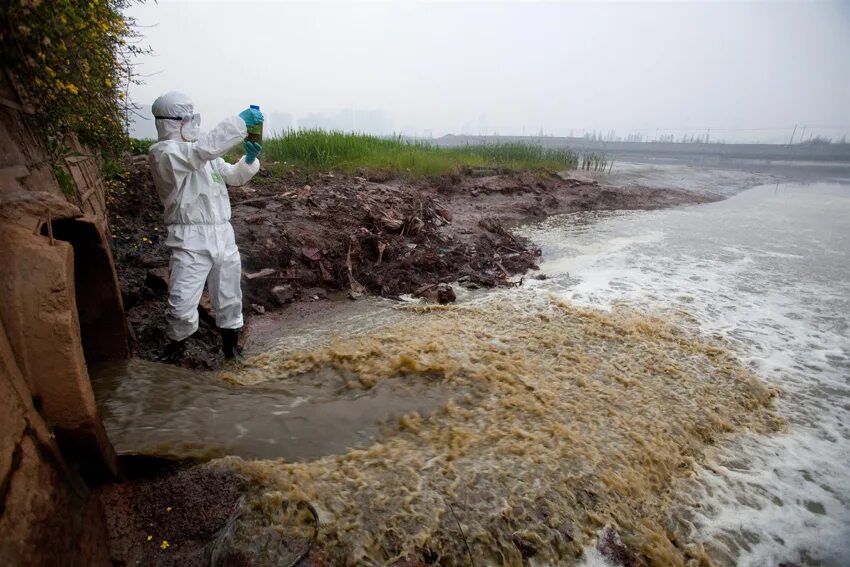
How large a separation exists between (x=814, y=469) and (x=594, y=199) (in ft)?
33.2

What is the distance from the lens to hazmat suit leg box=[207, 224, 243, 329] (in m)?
3.46

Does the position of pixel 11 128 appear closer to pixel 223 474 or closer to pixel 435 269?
pixel 223 474

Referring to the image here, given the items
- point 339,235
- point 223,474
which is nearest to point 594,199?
point 339,235

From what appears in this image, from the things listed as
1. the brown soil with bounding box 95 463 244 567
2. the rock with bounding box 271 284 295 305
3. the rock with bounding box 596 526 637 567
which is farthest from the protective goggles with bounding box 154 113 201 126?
the rock with bounding box 596 526 637 567

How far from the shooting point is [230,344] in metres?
3.74

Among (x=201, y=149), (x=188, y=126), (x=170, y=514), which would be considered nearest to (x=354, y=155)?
(x=188, y=126)

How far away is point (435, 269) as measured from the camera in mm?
6137

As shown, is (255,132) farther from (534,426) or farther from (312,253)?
(534,426)

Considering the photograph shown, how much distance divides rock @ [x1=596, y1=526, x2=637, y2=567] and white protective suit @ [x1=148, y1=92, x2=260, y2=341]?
3054 millimetres

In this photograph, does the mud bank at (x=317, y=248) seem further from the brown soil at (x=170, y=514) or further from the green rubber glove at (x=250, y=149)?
the brown soil at (x=170, y=514)

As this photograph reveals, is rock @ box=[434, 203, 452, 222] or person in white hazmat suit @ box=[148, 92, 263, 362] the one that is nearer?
person in white hazmat suit @ box=[148, 92, 263, 362]

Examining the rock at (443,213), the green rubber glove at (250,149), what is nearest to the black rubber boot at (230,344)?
the green rubber glove at (250,149)

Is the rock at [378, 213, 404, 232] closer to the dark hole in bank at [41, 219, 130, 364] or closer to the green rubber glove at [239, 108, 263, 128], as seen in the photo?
the green rubber glove at [239, 108, 263, 128]

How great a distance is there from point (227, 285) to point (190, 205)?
2.24 ft
